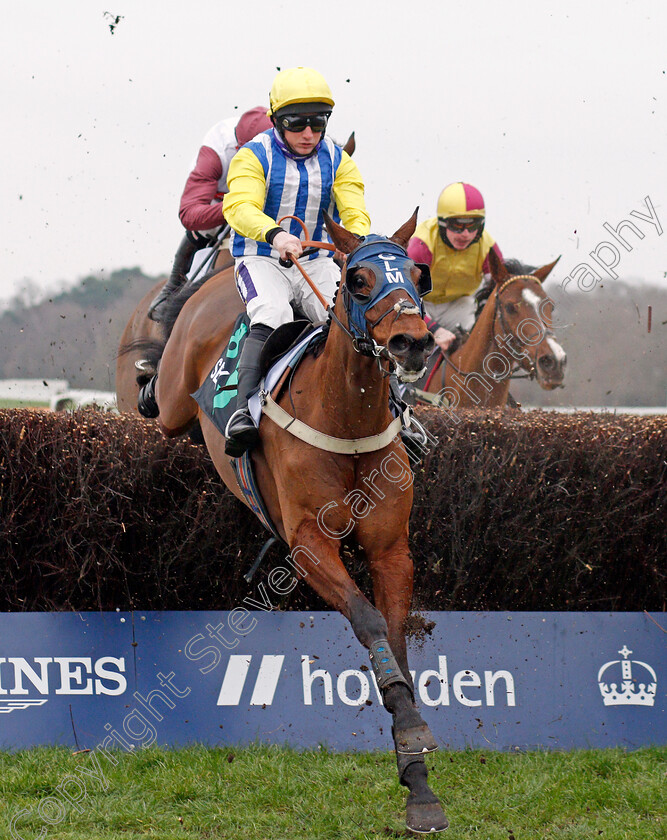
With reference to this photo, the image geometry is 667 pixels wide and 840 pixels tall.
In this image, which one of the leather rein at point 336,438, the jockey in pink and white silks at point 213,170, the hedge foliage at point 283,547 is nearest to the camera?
the leather rein at point 336,438

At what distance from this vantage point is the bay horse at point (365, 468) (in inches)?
111

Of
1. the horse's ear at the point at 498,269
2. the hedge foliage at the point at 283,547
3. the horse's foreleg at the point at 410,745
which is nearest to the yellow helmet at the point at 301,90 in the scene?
the hedge foliage at the point at 283,547

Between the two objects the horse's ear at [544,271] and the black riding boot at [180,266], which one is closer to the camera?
the black riding boot at [180,266]

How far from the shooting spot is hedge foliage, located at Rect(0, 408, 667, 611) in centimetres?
440

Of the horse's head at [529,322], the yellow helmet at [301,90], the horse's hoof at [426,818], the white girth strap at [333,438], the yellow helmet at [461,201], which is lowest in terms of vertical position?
the horse's hoof at [426,818]

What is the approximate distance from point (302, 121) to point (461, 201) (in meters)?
3.92

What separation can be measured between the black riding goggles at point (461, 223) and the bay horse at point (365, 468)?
171 inches

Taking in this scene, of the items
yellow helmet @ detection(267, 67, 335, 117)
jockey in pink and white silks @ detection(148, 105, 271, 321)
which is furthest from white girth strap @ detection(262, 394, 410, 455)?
jockey in pink and white silks @ detection(148, 105, 271, 321)

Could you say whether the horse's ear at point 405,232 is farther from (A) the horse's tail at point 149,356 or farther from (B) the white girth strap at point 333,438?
(A) the horse's tail at point 149,356

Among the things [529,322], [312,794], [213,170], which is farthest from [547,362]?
[312,794]

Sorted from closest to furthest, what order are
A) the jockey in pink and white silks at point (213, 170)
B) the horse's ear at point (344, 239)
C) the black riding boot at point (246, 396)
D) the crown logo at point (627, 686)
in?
the horse's ear at point (344, 239) < the black riding boot at point (246, 396) < the crown logo at point (627, 686) < the jockey in pink and white silks at point (213, 170)

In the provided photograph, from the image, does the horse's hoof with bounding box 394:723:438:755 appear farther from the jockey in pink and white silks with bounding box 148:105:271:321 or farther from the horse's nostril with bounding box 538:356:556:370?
the horse's nostril with bounding box 538:356:556:370

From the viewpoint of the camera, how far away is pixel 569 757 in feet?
13.0

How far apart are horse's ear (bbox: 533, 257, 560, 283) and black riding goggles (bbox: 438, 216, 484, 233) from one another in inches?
28.2
